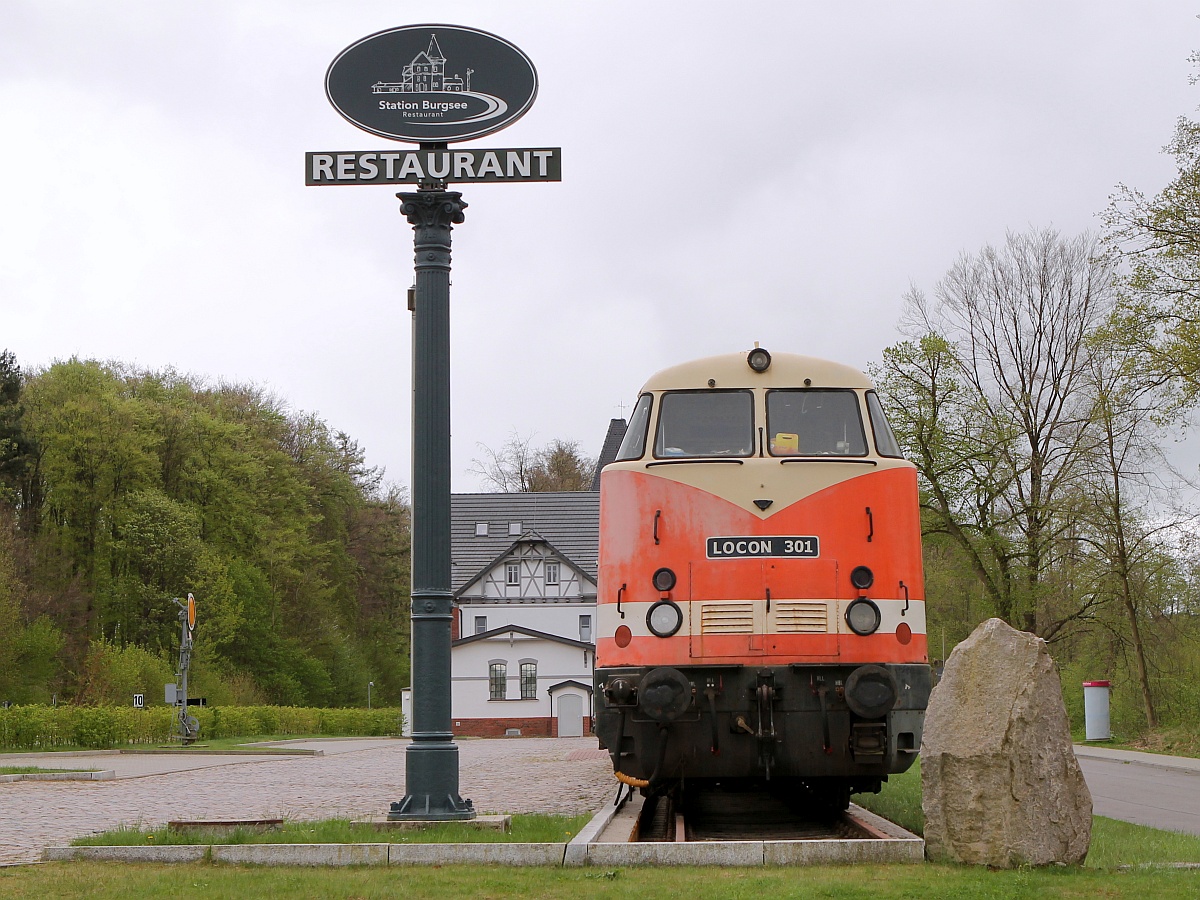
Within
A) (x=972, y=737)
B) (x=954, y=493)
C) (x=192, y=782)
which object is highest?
(x=954, y=493)

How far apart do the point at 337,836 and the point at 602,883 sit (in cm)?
244

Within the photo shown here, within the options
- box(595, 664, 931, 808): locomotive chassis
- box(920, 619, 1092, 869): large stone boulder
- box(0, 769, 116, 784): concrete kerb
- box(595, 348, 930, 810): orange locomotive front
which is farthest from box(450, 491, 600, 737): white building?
box(920, 619, 1092, 869): large stone boulder

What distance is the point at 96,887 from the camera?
696 centimetres

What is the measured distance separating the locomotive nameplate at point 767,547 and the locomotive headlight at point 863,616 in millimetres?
458

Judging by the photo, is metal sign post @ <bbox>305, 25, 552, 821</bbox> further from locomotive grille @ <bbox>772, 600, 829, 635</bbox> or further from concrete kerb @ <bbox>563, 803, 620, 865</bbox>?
locomotive grille @ <bbox>772, 600, 829, 635</bbox>

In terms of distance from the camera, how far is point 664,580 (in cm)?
954

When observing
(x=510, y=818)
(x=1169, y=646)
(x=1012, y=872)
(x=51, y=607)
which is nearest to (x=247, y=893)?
(x=510, y=818)

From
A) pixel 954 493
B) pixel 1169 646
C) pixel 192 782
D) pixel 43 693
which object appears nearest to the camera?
pixel 192 782

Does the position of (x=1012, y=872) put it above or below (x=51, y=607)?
below

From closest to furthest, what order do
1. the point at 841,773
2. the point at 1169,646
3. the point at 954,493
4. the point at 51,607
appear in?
1. the point at 841,773
2. the point at 1169,646
3. the point at 954,493
4. the point at 51,607

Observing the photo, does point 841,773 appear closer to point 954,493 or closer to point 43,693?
point 954,493

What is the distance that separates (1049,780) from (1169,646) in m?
27.0

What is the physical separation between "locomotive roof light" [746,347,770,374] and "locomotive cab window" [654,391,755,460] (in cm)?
23

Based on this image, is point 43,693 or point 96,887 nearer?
point 96,887
